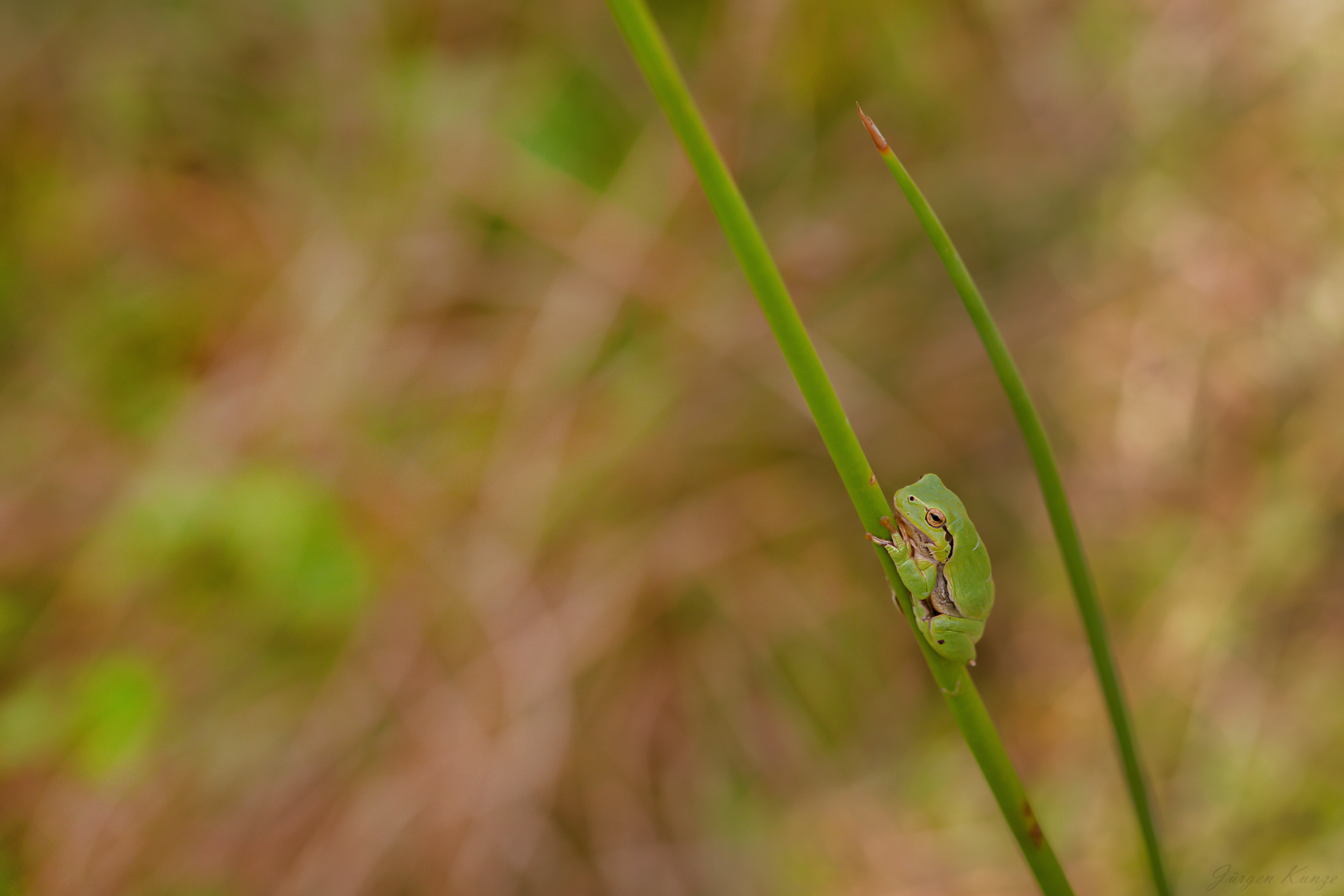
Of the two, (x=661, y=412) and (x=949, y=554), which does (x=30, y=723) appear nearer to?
(x=661, y=412)

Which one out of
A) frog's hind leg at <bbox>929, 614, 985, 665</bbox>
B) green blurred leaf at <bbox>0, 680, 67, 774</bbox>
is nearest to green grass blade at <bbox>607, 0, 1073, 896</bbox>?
frog's hind leg at <bbox>929, 614, 985, 665</bbox>

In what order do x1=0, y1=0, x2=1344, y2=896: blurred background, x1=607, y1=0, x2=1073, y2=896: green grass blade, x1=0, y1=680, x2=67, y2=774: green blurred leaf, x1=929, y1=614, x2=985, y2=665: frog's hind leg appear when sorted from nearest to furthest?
1. x1=607, y1=0, x2=1073, y2=896: green grass blade
2. x1=929, y1=614, x2=985, y2=665: frog's hind leg
3. x1=0, y1=680, x2=67, y2=774: green blurred leaf
4. x1=0, y1=0, x2=1344, y2=896: blurred background

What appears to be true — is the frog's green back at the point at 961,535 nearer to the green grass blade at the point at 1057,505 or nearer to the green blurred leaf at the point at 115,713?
the green grass blade at the point at 1057,505

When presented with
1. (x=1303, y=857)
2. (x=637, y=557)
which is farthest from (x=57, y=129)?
(x=1303, y=857)

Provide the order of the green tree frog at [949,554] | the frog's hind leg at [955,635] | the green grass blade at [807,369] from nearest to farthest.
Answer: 1. the green grass blade at [807,369]
2. the frog's hind leg at [955,635]
3. the green tree frog at [949,554]

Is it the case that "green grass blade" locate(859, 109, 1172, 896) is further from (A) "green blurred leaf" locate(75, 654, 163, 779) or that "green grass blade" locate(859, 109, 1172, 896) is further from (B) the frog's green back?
(A) "green blurred leaf" locate(75, 654, 163, 779)

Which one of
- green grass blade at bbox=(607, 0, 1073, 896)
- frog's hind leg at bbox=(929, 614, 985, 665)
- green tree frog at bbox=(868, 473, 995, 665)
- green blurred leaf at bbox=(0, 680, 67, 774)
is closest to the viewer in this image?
green grass blade at bbox=(607, 0, 1073, 896)

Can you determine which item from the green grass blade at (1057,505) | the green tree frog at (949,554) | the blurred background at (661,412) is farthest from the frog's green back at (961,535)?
the blurred background at (661,412)
